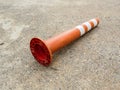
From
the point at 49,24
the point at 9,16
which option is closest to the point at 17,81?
the point at 49,24

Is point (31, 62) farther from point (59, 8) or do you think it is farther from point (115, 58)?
point (59, 8)

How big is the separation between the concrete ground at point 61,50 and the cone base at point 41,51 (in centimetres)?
8

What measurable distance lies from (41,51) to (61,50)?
1.03ft

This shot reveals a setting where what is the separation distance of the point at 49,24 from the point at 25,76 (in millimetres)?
1080

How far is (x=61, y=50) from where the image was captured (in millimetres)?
1983

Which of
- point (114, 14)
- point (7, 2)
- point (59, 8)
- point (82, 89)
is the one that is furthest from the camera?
point (7, 2)

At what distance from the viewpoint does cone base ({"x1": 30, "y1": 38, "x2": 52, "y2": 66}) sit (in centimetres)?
162

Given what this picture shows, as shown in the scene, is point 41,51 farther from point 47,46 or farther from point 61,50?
point 61,50

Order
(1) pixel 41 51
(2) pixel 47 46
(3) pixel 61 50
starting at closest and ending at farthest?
(2) pixel 47 46, (1) pixel 41 51, (3) pixel 61 50

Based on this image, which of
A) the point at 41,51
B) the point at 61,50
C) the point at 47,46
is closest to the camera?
the point at 47,46

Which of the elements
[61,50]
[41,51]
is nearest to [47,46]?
[41,51]

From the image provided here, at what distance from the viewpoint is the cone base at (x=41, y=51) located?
5.30 feet

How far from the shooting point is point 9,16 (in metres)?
2.81

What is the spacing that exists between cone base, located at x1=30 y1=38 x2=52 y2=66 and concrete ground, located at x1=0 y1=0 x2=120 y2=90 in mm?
80
